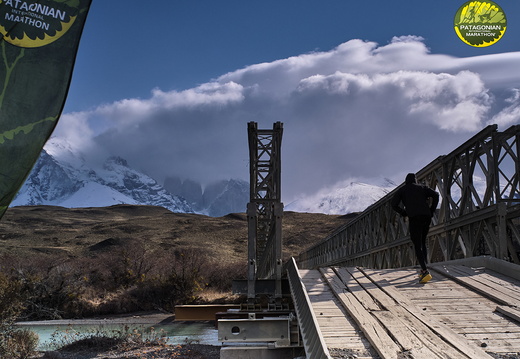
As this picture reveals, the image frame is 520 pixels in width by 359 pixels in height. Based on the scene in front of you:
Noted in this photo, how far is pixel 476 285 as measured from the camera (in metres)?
7.77

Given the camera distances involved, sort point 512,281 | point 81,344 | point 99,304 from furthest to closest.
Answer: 1. point 99,304
2. point 81,344
3. point 512,281

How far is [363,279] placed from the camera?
8828 millimetres

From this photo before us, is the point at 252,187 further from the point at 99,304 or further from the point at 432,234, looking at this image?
the point at 99,304

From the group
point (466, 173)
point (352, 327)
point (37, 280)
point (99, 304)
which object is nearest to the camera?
point (352, 327)

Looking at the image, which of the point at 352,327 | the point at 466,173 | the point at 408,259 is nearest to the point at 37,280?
the point at 408,259

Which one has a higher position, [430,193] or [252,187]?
[252,187]

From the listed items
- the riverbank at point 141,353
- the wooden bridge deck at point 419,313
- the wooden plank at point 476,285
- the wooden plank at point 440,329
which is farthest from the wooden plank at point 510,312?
the riverbank at point 141,353

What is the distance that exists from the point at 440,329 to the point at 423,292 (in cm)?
193

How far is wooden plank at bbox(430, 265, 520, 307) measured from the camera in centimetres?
686

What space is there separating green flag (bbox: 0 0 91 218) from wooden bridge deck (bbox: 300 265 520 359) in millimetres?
4286

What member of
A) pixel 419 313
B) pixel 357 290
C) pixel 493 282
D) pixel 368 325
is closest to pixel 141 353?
pixel 357 290

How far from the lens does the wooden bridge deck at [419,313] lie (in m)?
5.24

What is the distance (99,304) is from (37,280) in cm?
397

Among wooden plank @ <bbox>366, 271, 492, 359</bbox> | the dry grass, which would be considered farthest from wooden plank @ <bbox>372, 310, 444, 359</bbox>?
the dry grass
